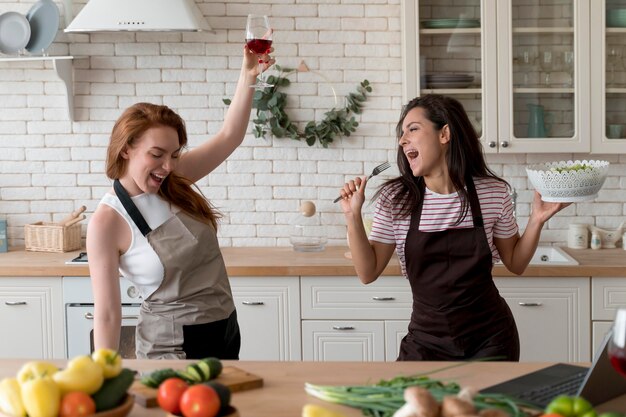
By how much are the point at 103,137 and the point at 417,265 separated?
2.37m

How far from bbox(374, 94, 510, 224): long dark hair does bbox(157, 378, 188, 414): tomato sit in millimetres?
1570

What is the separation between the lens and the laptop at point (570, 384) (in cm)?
221

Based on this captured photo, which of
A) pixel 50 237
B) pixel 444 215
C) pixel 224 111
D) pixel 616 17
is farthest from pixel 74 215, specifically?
pixel 616 17

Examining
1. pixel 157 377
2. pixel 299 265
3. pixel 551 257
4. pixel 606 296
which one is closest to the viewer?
pixel 157 377

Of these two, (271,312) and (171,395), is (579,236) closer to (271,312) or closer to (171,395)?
(271,312)

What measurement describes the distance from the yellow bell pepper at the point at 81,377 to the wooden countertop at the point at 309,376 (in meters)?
0.25

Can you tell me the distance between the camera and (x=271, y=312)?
15.2ft

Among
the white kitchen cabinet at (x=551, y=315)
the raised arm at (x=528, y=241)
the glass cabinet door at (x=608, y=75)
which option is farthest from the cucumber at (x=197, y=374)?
the glass cabinet door at (x=608, y=75)

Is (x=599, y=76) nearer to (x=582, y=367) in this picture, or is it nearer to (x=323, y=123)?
(x=323, y=123)

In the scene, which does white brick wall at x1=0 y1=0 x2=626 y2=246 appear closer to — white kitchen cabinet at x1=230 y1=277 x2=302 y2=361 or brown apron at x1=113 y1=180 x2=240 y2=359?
white kitchen cabinet at x1=230 y1=277 x2=302 y2=361

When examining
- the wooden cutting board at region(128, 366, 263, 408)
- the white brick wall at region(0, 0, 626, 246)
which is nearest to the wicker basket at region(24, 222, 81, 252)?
the white brick wall at region(0, 0, 626, 246)

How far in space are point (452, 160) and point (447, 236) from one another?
0.27 meters

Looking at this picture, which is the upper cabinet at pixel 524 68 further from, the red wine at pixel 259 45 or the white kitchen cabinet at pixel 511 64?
the red wine at pixel 259 45

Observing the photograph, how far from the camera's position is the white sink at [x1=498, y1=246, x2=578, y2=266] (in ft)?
15.0
